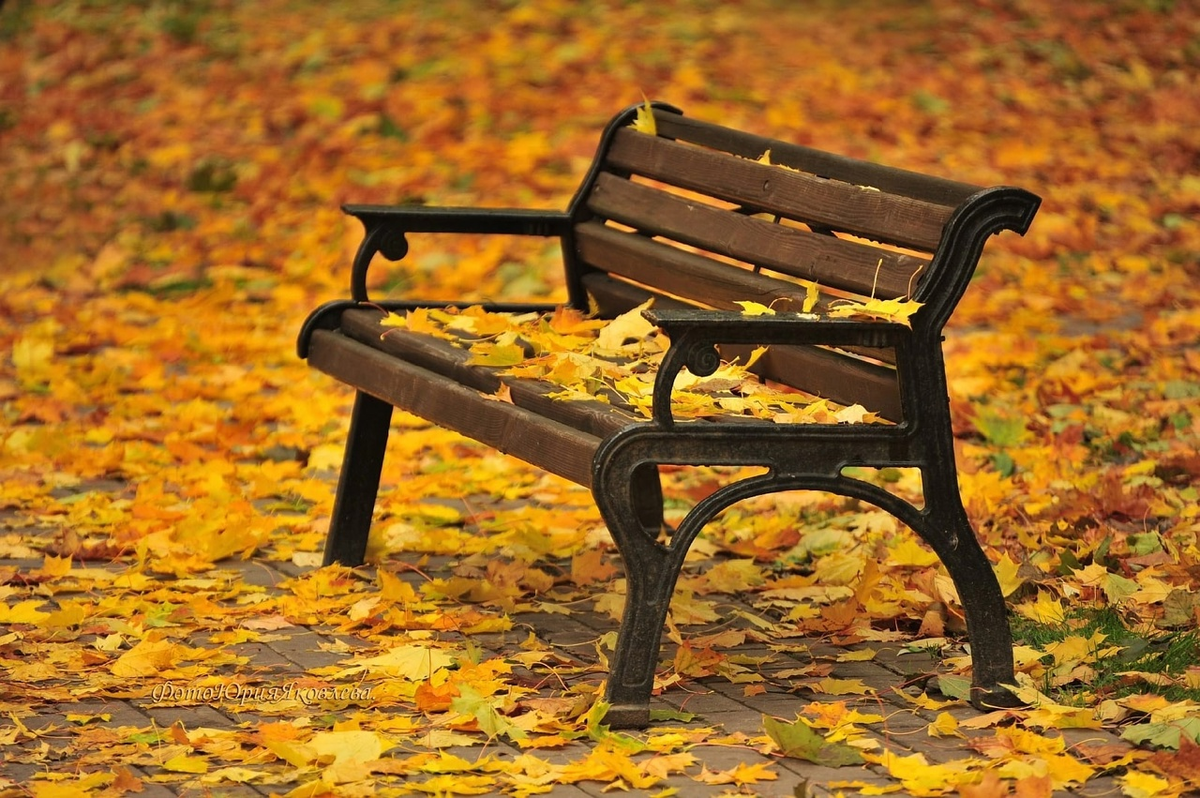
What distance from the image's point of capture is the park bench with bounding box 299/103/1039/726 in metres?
3.47

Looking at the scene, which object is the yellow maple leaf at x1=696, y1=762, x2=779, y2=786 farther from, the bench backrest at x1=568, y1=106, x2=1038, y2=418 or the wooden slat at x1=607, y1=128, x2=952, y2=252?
the wooden slat at x1=607, y1=128, x2=952, y2=252

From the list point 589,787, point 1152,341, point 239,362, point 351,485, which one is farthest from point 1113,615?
point 239,362

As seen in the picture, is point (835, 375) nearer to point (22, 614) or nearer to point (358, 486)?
point (358, 486)

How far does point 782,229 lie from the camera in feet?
13.7

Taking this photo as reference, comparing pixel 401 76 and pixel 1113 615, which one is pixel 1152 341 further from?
pixel 401 76

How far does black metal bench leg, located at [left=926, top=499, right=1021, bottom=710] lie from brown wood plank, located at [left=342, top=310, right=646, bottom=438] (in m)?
0.75

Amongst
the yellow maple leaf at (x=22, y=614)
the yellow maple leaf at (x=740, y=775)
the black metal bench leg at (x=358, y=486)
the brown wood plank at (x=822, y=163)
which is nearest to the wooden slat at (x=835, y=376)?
the brown wood plank at (x=822, y=163)

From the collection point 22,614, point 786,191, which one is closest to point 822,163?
point 786,191

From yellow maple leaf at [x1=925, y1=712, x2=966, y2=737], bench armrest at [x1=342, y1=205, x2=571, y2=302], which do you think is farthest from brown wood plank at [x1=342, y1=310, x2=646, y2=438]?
yellow maple leaf at [x1=925, y1=712, x2=966, y2=737]

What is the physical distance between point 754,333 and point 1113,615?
1260 mm

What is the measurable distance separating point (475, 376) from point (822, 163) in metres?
0.97

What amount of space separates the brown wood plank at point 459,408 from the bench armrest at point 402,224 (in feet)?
0.71

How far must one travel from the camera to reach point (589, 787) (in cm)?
325

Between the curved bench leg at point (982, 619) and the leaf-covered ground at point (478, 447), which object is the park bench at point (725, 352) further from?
the leaf-covered ground at point (478, 447)
